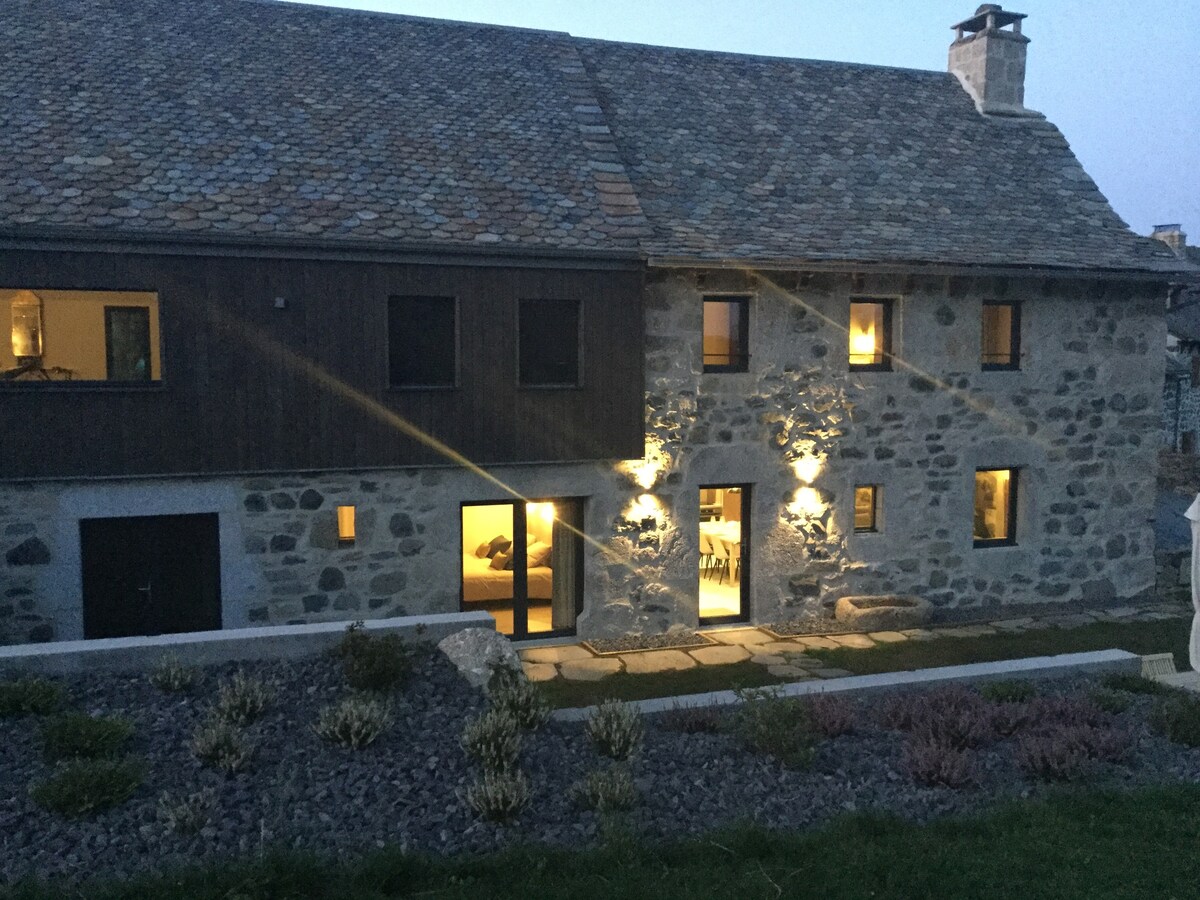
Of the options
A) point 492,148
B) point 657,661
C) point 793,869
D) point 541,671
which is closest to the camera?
point 793,869

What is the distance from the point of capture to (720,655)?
40.5 ft

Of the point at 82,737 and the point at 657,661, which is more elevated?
the point at 82,737

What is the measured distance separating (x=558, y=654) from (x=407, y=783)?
19.1ft

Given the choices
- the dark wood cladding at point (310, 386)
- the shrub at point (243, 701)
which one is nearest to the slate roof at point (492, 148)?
the dark wood cladding at point (310, 386)

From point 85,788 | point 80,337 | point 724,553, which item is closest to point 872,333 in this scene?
point 724,553

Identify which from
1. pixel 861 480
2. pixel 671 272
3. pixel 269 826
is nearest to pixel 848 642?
pixel 861 480

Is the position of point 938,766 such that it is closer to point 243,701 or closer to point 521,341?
point 243,701

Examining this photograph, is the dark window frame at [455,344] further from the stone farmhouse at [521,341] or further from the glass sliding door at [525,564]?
A: the glass sliding door at [525,564]

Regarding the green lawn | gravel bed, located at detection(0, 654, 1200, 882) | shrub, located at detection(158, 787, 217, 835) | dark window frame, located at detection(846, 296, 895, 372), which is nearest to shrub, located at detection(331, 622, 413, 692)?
gravel bed, located at detection(0, 654, 1200, 882)

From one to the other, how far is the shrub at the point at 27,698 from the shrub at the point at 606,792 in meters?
4.05

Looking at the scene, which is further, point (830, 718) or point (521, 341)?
point (521, 341)

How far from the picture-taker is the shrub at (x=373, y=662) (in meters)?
7.98

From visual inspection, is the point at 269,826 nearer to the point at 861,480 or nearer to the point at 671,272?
the point at 671,272

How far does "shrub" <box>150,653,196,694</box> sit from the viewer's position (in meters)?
7.80
